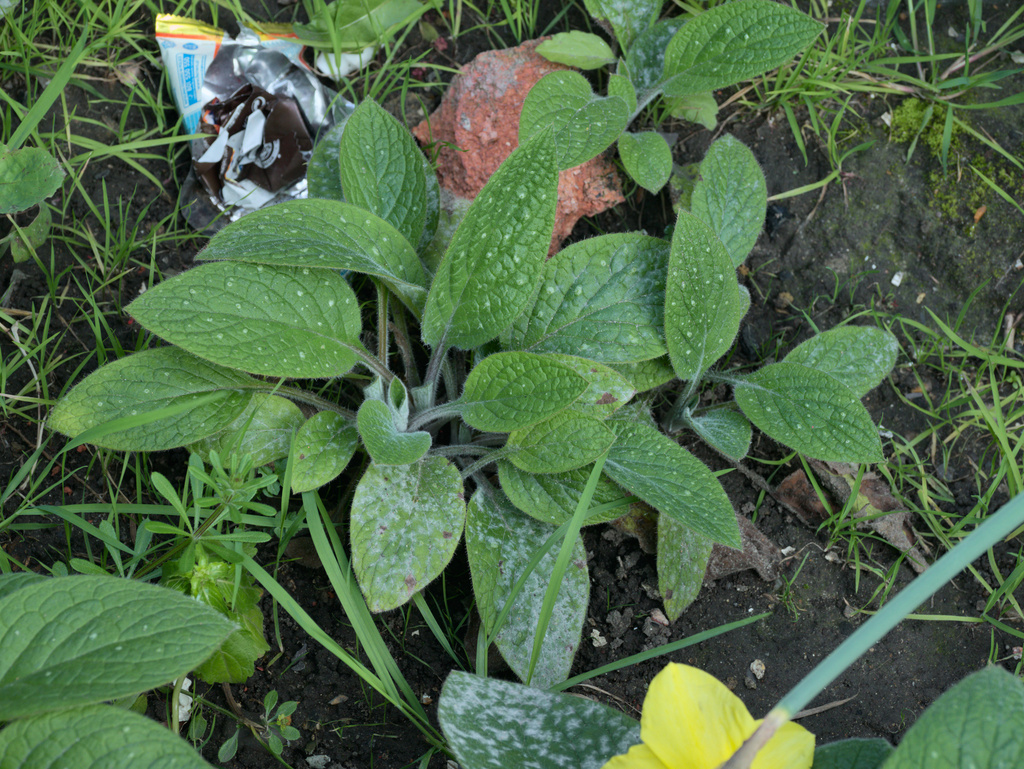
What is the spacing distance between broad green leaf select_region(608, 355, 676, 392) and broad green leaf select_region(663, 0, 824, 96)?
683 millimetres

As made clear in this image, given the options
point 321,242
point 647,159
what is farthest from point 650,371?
point 321,242

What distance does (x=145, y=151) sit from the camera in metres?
1.98

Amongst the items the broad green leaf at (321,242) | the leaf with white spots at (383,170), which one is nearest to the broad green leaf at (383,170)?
the leaf with white spots at (383,170)

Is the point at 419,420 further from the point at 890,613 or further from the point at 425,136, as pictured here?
the point at 890,613

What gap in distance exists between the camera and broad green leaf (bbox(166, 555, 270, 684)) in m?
1.30

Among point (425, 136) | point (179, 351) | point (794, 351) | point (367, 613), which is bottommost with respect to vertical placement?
point (367, 613)

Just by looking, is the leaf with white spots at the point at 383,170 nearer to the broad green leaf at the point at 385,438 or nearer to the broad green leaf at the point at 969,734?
the broad green leaf at the point at 385,438

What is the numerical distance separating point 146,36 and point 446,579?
1640 millimetres

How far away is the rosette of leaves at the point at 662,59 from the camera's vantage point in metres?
1.76

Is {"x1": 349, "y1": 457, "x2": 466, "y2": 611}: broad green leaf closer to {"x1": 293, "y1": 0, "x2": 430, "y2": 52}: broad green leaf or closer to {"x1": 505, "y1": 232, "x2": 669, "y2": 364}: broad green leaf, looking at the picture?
{"x1": 505, "y1": 232, "x2": 669, "y2": 364}: broad green leaf

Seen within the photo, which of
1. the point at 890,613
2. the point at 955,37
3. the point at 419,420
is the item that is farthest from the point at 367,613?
the point at 955,37

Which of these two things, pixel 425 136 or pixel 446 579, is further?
pixel 425 136

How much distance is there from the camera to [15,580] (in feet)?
3.61

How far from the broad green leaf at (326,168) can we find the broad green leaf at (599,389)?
2.27ft
